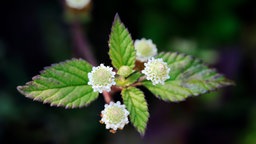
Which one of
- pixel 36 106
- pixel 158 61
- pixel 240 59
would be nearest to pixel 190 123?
pixel 240 59

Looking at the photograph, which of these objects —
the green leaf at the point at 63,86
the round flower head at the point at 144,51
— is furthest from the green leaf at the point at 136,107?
the round flower head at the point at 144,51

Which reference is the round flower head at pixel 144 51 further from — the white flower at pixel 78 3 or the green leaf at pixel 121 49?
the white flower at pixel 78 3

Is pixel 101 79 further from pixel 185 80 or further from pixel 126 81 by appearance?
pixel 185 80

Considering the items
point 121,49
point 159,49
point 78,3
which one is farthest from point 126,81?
point 159,49

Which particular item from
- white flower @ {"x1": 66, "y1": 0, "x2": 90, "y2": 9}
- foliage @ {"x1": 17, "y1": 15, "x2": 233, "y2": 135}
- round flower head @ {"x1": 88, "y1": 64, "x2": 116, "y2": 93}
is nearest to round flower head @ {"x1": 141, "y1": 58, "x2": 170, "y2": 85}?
foliage @ {"x1": 17, "y1": 15, "x2": 233, "y2": 135}

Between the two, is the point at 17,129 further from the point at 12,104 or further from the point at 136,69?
the point at 136,69

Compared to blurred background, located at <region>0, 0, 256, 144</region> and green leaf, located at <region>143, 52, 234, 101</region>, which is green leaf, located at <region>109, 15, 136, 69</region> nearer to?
green leaf, located at <region>143, 52, 234, 101</region>
